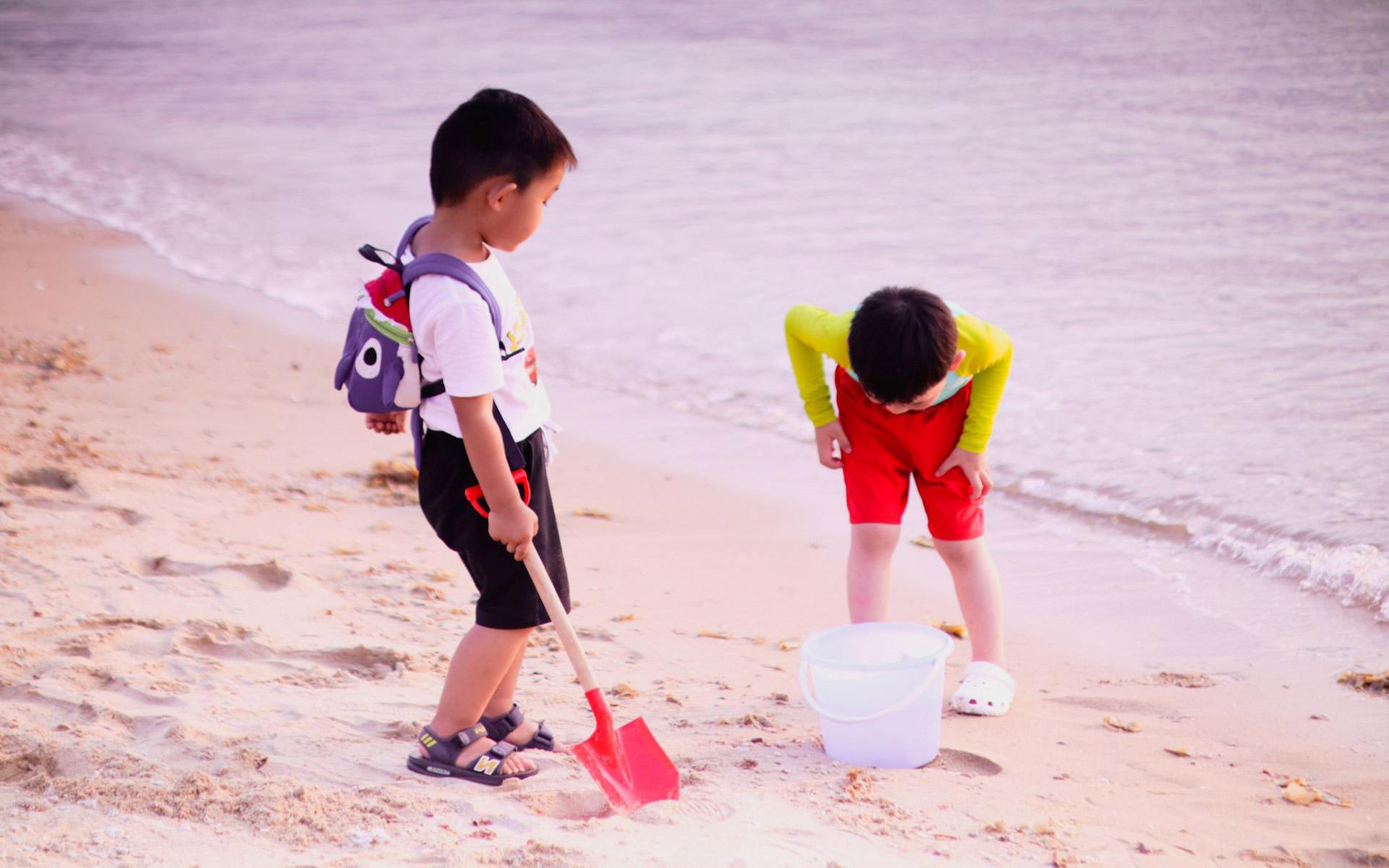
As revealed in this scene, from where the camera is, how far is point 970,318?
118 inches

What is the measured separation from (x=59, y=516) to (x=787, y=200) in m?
7.75

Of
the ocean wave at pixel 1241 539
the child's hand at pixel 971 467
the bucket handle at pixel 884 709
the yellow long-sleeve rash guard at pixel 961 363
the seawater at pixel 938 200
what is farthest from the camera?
the seawater at pixel 938 200

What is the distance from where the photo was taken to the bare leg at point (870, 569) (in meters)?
3.18

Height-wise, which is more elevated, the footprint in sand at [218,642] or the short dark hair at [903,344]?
the short dark hair at [903,344]

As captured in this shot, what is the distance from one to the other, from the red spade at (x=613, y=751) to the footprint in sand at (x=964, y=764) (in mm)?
605

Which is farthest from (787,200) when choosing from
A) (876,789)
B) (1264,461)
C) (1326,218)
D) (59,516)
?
(876,789)

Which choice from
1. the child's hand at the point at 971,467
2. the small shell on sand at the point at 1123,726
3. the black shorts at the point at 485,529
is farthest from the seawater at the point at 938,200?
the black shorts at the point at 485,529

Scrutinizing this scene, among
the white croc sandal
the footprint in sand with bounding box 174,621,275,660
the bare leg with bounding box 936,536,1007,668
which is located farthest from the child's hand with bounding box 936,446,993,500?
the footprint in sand with bounding box 174,621,275,660

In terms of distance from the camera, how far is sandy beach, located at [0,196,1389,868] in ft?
7.79

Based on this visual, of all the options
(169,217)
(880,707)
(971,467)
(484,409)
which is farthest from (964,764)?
(169,217)

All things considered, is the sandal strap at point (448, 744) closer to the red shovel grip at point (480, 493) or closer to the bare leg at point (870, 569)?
the red shovel grip at point (480, 493)

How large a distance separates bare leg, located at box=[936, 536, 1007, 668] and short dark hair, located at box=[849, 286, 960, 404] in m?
0.53

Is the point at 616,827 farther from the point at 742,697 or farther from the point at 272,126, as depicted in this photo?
the point at 272,126

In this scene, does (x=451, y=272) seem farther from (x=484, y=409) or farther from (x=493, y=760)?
(x=493, y=760)
